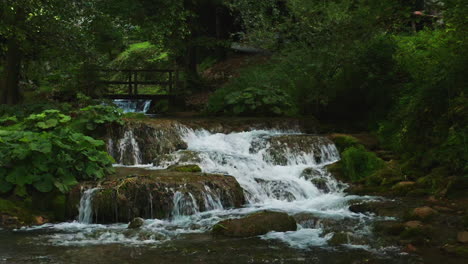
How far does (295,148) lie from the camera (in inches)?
514

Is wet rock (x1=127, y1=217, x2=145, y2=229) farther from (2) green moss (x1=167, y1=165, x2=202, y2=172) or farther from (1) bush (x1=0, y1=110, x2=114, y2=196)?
(2) green moss (x1=167, y1=165, x2=202, y2=172)

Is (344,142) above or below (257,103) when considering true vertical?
below

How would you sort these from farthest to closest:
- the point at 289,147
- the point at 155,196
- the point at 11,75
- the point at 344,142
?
the point at 11,75
the point at 344,142
the point at 289,147
the point at 155,196

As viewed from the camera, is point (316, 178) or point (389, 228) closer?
point (389, 228)

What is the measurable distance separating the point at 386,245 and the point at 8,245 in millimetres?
5275

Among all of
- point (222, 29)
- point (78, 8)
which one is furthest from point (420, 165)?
point (222, 29)

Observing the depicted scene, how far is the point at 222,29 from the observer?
24812 millimetres

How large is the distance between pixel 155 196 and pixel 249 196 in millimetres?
2133

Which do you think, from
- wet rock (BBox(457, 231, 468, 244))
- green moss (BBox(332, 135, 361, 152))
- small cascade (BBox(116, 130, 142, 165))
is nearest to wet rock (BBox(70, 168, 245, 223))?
small cascade (BBox(116, 130, 142, 165))

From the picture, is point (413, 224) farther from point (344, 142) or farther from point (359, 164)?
point (344, 142)

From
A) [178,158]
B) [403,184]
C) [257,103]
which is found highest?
[257,103]

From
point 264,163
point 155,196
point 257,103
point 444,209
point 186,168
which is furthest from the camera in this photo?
point 257,103

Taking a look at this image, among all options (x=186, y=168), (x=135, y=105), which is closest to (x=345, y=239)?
(x=186, y=168)

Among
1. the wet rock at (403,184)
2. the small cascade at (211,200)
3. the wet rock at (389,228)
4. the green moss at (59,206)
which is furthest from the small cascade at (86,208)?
the wet rock at (403,184)
